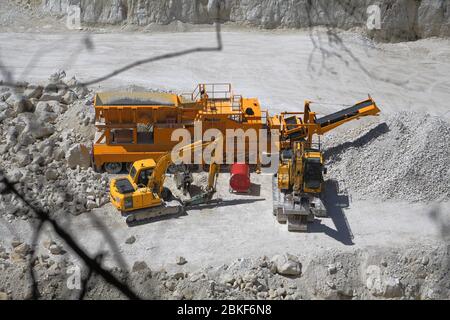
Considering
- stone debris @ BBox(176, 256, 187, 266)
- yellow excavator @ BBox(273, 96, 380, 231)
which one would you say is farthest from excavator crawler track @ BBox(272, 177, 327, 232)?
stone debris @ BBox(176, 256, 187, 266)

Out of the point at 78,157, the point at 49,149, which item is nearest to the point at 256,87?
the point at 78,157

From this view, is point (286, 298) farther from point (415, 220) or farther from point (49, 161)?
point (49, 161)

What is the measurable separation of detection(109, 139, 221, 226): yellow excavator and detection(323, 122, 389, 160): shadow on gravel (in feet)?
13.6

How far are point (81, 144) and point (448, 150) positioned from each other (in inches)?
443

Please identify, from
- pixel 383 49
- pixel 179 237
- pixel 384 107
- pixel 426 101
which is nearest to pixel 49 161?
pixel 179 237

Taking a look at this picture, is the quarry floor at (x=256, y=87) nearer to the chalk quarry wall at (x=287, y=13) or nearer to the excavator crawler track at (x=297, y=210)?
the excavator crawler track at (x=297, y=210)

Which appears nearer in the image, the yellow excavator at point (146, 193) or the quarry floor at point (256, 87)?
the quarry floor at point (256, 87)

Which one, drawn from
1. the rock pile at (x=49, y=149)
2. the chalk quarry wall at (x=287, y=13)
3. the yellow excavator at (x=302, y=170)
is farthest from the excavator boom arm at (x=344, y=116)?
the chalk quarry wall at (x=287, y=13)

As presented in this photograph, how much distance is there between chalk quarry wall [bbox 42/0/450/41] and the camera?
101 ft

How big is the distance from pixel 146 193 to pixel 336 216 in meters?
5.40

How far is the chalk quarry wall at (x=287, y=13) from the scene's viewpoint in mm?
30906

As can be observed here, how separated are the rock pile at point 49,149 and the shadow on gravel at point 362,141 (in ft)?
23.8

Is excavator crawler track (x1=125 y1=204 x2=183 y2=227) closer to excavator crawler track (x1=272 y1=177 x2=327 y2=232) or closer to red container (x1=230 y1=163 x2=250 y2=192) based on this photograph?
red container (x1=230 y1=163 x2=250 y2=192)

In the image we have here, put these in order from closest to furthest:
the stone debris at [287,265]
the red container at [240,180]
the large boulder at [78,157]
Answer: the stone debris at [287,265]
the red container at [240,180]
the large boulder at [78,157]
